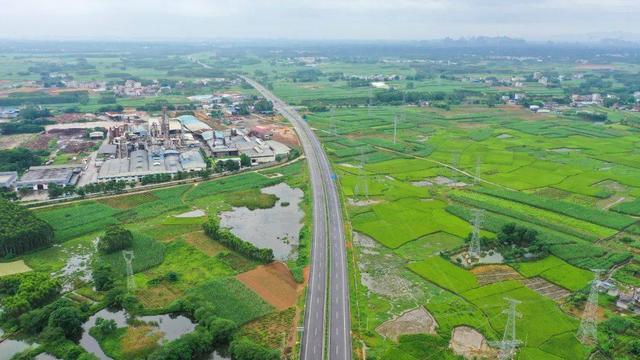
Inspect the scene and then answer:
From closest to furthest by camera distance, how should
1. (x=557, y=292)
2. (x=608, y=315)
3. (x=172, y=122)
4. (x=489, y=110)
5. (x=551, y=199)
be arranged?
(x=608, y=315), (x=557, y=292), (x=551, y=199), (x=172, y=122), (x=489, y=110)

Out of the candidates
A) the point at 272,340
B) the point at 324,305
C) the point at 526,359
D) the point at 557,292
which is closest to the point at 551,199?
the point at 557,292

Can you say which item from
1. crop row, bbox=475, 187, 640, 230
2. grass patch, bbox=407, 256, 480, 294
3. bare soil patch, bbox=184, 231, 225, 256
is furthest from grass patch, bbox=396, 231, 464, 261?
bare soil patch, bbox=184, 231, 225, 256

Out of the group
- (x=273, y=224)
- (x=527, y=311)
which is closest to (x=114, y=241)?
(x=273, y=224)

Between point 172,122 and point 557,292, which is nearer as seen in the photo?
point 557,292

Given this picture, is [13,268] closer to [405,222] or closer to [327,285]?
[327,285]

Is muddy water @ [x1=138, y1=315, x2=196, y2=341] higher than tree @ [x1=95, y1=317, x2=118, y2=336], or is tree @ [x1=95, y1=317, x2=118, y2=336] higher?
tree @ [x1=95, y1=317, x2=118, y2=336]

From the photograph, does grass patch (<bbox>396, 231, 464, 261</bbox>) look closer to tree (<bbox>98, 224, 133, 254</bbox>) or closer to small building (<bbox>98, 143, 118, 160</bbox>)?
tree (<bbox>98, 224, 133, 254</bbox>)

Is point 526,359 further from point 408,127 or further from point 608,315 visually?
point 408,127
